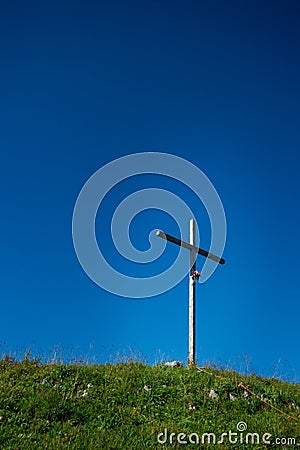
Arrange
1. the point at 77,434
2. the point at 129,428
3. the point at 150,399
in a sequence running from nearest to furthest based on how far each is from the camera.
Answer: the point at 77,434 → the point at 129,428 → the point at 150,399

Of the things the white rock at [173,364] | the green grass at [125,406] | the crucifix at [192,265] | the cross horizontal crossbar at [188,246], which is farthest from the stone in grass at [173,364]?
the cross horizontal crossbar at [188,246]

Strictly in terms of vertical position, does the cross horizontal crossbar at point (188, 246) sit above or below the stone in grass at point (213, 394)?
above

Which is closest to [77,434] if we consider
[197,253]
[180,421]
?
[180,421]

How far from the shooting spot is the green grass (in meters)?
9.94

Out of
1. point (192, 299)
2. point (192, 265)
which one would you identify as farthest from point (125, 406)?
point (192, 265)

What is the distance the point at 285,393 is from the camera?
44.5ft

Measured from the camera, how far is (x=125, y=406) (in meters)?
11.7

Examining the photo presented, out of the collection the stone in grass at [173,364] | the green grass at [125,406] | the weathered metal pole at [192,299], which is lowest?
the green grass at [125,406]

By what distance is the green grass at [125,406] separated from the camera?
9.94 m

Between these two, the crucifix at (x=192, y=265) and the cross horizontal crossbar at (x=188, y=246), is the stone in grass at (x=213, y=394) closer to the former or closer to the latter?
the crucifix at (x=192, y=265)

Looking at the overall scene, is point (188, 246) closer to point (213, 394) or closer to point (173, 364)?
point (173, 364)

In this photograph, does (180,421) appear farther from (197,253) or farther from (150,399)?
(197,253)

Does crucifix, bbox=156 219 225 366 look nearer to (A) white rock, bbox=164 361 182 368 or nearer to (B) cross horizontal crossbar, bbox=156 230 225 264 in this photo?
(B) cross horizontal crossbar, bbox=156 230 225 264

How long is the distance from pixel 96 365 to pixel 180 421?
4529 millimetres
